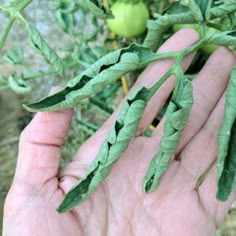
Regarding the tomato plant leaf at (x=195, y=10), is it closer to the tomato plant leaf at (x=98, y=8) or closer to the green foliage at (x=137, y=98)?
the green foliage at (x=137, y=98)

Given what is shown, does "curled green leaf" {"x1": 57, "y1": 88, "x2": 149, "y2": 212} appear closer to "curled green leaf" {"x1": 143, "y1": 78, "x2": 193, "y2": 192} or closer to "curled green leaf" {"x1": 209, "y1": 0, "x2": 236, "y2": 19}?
"curled green leaf" {"x1": 143, "y1": 78, "x2": 193, "y2": 192}

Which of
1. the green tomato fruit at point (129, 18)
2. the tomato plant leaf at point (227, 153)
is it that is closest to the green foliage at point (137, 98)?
the tomato plant leaf at point (227, 153)

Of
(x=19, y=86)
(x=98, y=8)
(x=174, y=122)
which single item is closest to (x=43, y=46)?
(x=98, y=8)

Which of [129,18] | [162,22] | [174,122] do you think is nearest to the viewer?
[174,122]

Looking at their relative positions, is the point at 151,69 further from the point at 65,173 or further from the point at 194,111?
the point at 65,173

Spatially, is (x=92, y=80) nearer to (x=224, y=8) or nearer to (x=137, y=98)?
(x=137, y=98)

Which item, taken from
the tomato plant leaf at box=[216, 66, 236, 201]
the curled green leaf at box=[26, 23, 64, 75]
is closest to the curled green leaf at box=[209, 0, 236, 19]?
the tomato plant leaf at box=[216, 66, 236, 201]
